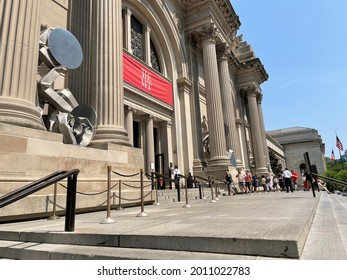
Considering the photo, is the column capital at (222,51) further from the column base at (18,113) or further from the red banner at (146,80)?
the column base at (18,113)

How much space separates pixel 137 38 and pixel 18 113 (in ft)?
48.0

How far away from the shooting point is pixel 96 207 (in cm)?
707

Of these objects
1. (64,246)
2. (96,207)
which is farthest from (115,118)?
(64,246)

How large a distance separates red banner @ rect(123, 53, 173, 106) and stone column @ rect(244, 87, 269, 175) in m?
17.5

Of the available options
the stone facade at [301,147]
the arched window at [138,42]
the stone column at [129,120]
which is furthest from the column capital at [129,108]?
the stone facade at [301,147]

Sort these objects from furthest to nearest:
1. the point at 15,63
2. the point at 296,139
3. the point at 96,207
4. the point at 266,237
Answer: the point at 296,139 < the point at 96,207 < the point at 15,63 < the point at 266,237

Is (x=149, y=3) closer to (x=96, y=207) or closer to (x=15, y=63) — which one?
(x=15, y=63)

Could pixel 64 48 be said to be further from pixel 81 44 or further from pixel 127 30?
pixel 127 30

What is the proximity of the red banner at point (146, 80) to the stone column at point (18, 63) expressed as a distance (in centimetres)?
885

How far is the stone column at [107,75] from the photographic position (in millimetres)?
9172

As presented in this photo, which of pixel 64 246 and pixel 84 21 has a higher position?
pixel 84 21
